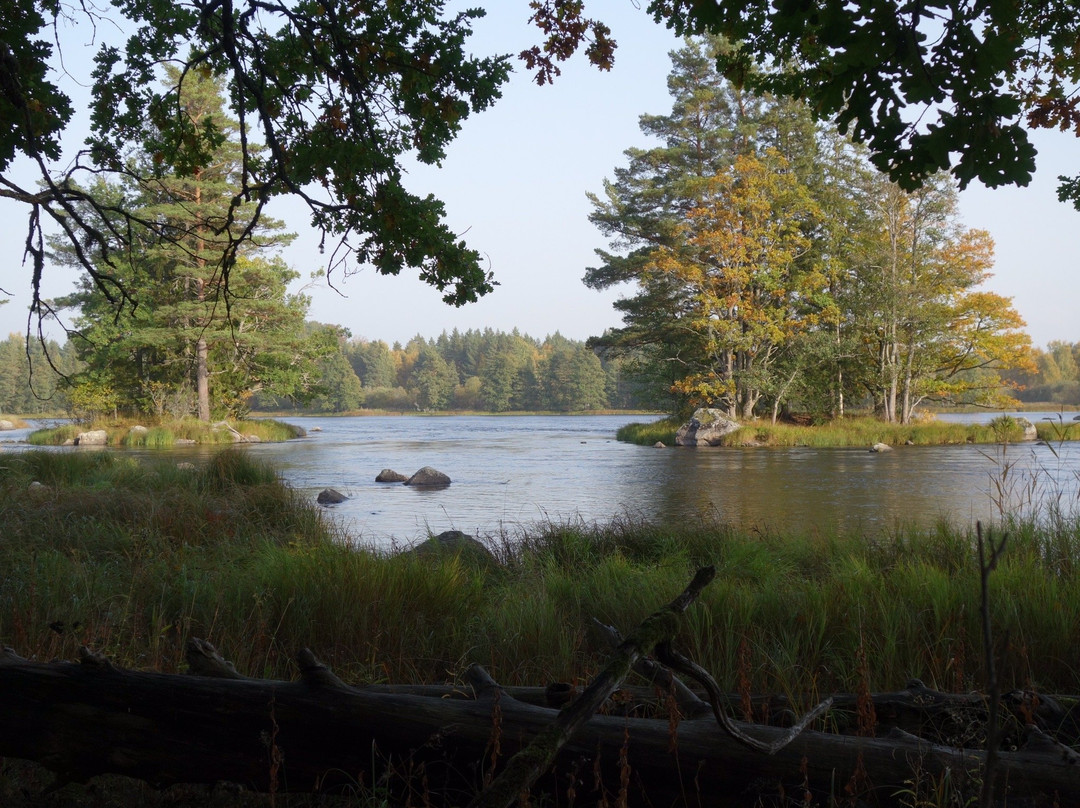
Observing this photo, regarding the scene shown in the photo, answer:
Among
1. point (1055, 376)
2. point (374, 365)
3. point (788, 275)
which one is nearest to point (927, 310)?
point (788, 275)

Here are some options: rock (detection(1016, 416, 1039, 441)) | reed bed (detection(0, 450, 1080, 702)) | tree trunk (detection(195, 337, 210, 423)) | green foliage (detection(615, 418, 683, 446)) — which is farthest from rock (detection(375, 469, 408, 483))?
rock (detection(1016, 416, 1039, 441))

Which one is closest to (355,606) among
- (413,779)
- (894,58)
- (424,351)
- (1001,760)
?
(413,779)

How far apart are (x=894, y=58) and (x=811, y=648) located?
2.68m

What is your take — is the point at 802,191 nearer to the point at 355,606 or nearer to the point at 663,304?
the point at 663,304

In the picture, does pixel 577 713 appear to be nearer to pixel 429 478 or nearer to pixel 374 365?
pixel 429 478

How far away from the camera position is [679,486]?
49.4 feet

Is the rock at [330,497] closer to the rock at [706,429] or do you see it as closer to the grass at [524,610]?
the grass at [524,610]

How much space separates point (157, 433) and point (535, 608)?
26.9 m

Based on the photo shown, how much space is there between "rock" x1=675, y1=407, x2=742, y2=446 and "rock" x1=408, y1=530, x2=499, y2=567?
820 inches

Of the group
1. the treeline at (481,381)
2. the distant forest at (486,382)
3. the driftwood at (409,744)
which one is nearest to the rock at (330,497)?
the driftwood at (409,744)

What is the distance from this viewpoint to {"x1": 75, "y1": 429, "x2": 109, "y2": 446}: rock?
27569mm

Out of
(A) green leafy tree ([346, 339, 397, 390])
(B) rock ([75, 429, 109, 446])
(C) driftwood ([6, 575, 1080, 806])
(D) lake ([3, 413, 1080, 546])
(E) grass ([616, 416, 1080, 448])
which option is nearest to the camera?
(C) driftwood ([6, 575, 1080, 806])

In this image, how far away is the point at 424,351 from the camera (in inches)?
4569

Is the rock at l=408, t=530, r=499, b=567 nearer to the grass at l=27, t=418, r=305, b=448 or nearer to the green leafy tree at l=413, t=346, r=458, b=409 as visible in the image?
the grass at l=27, t=418, r=305, b=448
